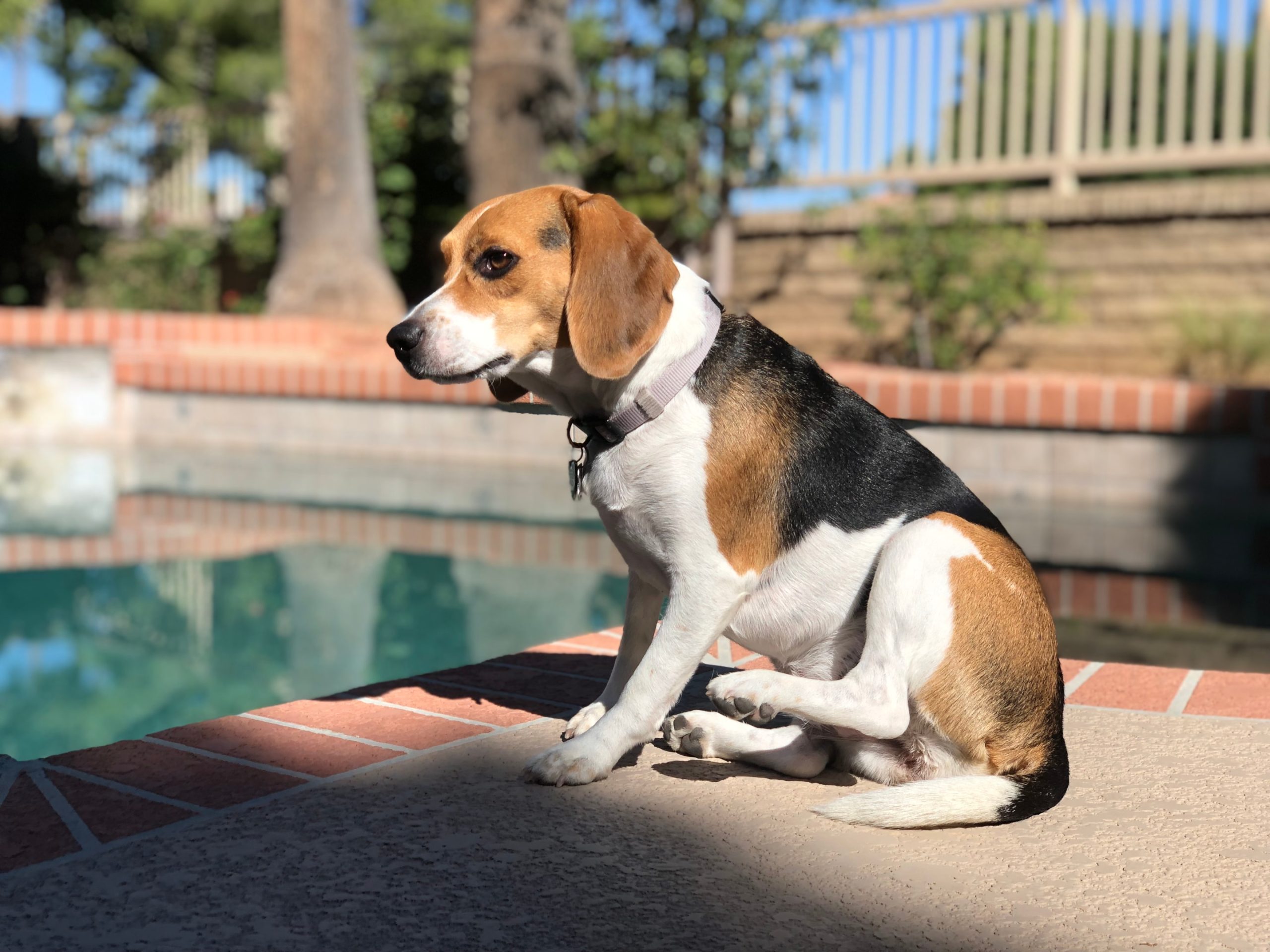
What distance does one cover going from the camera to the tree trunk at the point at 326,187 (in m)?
11.1

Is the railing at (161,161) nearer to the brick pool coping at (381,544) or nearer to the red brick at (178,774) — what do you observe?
the brick pool coping at (381,544)

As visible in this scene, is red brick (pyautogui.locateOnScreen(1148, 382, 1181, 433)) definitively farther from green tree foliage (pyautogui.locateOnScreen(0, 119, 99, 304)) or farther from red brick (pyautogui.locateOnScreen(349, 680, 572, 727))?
green tree foliage (pyautogui.locateOnScreen(0, 119, 99, 304))

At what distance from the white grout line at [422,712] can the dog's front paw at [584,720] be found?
0.59 ft

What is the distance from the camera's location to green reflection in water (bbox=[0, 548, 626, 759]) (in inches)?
143

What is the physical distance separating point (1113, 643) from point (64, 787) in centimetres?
318

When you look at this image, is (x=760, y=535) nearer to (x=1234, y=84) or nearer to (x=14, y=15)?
(x=1234, y=84)

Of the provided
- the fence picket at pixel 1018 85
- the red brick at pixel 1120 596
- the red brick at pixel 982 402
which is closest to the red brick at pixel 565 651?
the red brick at pixel 1120 596

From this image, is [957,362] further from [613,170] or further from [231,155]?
[231,155]

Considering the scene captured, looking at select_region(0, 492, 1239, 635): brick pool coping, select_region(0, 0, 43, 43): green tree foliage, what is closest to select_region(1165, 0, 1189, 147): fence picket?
select_region(0, 492, 1239, 635): brick pool coping

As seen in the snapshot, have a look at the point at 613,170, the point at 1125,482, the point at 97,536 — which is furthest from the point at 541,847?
the point at 613,170

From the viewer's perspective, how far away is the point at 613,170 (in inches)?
446

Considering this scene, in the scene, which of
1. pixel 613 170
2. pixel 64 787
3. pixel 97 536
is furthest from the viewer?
pixel 613 170

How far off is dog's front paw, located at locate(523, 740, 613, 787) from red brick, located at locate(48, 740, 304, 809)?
42 cm

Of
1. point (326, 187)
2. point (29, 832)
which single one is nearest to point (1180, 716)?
point (29, 832)
